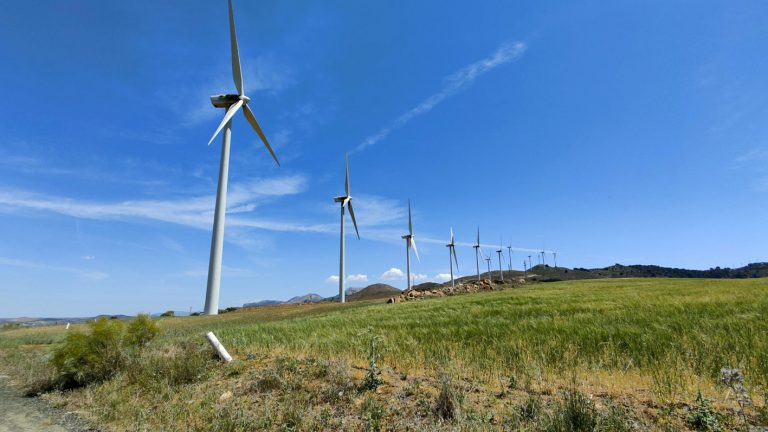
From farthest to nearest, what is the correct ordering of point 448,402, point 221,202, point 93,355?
point 221,202
point 93,355
point 448,402

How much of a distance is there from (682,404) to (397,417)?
5.11m

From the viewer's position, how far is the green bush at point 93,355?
45.7ft

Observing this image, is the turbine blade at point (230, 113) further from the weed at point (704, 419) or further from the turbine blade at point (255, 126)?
the weed at point (704, 419)

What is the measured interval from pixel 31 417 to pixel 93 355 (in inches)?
151

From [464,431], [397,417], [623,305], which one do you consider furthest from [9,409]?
[623,305]

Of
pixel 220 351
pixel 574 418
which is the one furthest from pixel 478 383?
pixel 220 351

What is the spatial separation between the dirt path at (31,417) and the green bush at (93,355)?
1.30 metres

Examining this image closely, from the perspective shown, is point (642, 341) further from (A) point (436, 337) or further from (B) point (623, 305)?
(B) point (623, 305)

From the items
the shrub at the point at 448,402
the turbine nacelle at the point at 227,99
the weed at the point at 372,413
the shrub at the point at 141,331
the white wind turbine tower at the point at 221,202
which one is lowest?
the weed at the point at 372,413

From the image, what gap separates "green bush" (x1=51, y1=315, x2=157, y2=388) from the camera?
13.9 meters

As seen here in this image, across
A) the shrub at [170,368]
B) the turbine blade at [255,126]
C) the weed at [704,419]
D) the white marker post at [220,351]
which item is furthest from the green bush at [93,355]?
the turbine blade at [255,126]

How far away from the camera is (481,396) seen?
8.16 metres

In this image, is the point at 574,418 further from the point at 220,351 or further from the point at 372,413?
the point at 220,351

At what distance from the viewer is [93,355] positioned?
14.2m
